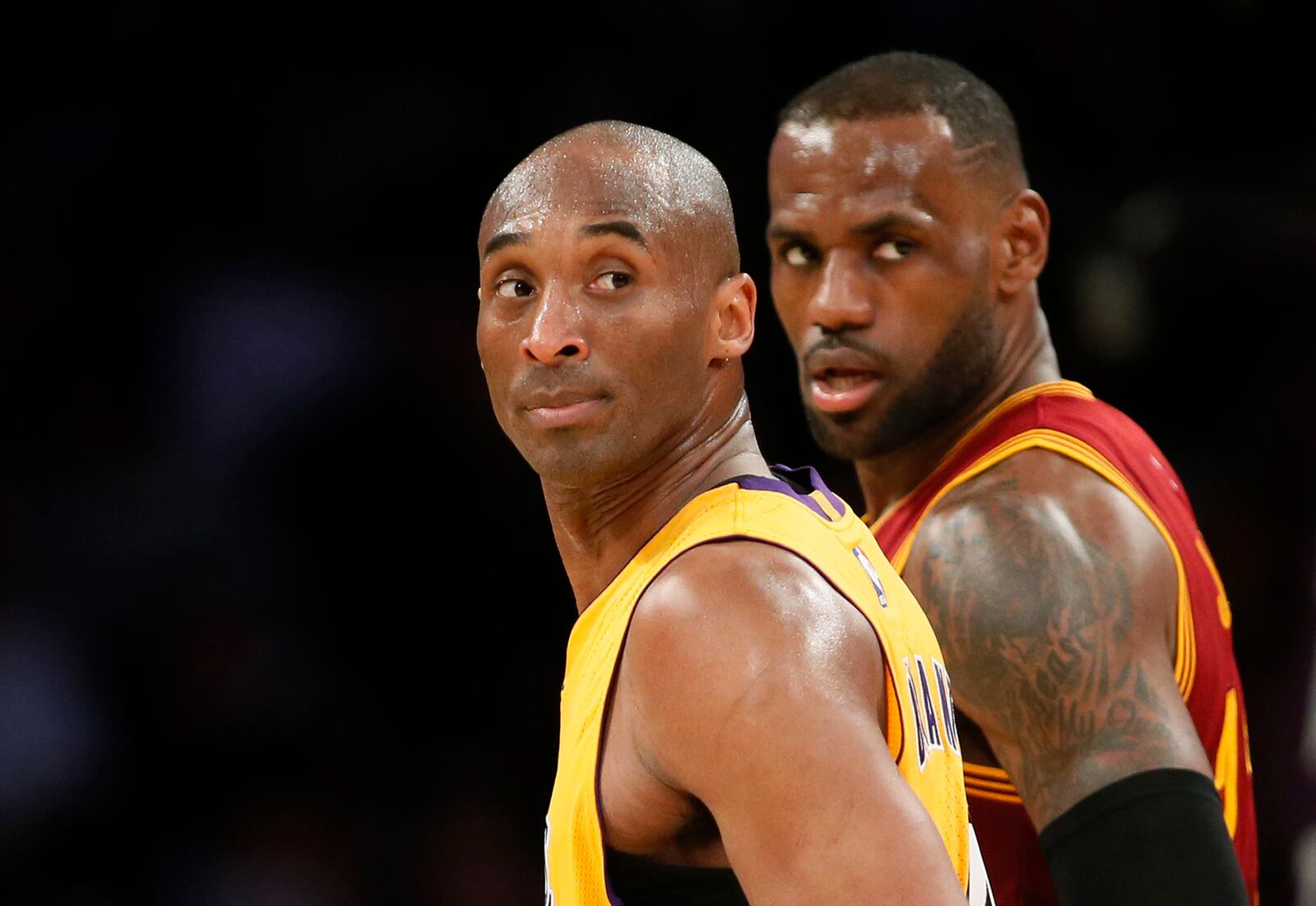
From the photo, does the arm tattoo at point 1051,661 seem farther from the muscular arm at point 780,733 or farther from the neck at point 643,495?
the muscular arm at point 780,733

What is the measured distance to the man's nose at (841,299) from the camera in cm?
325

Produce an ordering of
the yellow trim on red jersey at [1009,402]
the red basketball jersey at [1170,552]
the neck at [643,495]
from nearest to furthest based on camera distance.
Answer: the neck at [643,495] < the red basketball jersey at [1170,552] < the yellow trim on red jersey at [1009,402]

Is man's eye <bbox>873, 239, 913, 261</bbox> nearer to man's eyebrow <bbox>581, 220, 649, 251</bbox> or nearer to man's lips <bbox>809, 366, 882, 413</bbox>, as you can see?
man's lips <bbox>809, 366, 882, 413</bbox>

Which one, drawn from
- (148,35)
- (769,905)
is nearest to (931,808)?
(769,905)

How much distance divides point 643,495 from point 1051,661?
0.81 metres

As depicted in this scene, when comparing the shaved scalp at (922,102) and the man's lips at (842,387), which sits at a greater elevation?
the shaved scalp at (922,102)

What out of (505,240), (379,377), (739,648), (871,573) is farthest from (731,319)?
(379,377)

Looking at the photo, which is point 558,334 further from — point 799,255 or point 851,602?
point 799,255

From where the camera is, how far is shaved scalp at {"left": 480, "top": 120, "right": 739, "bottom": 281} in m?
2.19

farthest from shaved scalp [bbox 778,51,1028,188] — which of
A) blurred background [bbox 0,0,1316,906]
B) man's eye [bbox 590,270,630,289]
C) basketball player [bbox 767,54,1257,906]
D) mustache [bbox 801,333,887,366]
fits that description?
blurred background [bbox 0,0,1316,906]

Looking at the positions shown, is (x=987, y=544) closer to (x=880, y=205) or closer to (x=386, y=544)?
(x=880, y=205)

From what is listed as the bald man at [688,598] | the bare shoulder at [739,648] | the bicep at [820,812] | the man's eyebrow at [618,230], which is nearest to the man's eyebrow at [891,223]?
the bald man at [688,598]

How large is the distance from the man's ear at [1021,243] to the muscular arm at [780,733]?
163cm

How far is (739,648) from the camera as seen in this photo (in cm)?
179
